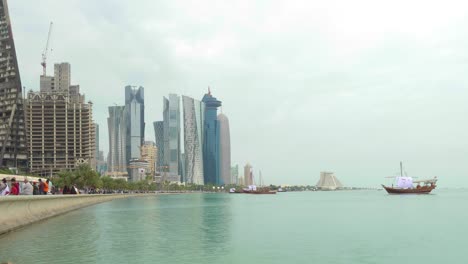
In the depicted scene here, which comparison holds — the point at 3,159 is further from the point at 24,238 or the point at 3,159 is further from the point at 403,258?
the point at 403,258

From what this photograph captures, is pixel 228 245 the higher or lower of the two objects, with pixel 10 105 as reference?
lower

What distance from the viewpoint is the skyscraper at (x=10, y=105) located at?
599ft

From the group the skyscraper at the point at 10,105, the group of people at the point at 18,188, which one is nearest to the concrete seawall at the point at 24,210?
the group of people at the point at 18,188

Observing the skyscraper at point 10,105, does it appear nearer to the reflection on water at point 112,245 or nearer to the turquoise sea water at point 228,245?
the reflection on water at point 112,245

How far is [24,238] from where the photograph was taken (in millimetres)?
34344

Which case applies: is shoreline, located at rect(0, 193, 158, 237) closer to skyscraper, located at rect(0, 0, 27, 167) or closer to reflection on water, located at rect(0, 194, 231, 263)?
reflection on water, located at rect(0, 194, 231, 263)

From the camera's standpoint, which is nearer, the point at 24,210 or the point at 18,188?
the point at 18,188

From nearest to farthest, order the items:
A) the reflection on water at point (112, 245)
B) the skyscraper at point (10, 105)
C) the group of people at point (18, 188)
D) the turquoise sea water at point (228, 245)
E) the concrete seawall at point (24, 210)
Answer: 1. the reflection on water at point (112, 245)
2. the turquoise sea water at point (228, 245)
3. the concrete seawall at point (24, 210)
4. the group of people at point (18, 188)
5. the skyscraper at point (10, 105)

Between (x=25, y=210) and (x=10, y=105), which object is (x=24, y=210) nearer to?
(x=25, y=210)

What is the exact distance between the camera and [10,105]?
190m

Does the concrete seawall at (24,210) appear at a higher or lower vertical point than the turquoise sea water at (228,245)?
higher

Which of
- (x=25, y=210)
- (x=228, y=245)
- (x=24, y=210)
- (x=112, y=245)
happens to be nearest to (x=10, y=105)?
(x=25, y=210)

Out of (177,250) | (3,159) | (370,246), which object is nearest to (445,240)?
(370,246)

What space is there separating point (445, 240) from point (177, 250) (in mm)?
22911
